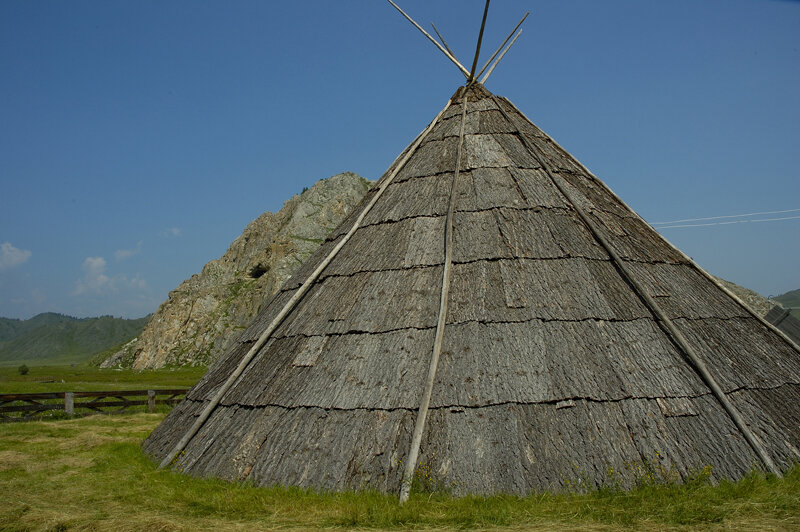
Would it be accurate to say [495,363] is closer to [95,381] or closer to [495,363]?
[495,363]

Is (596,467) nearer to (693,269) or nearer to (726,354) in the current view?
(726,354)

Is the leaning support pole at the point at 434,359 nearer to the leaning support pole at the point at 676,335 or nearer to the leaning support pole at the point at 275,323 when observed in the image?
the leaning support pole at the point at 275,323

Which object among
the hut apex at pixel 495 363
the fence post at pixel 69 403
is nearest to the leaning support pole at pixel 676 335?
the hut apex at pixel 495 363

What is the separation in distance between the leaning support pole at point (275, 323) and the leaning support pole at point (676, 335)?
2910 millimetres

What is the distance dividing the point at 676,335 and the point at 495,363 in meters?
2.47

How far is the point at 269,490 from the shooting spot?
20.0 feet

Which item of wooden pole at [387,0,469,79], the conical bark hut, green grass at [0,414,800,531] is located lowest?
green grass at [0,414,800,531]

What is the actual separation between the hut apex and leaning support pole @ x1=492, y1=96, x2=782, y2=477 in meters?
0.02

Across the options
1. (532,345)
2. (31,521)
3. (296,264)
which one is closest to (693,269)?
(532,345)

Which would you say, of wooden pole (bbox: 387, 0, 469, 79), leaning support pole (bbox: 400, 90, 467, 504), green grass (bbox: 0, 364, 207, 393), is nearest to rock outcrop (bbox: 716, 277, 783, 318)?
wooden pole (bbox: 387, 0, 469, 79)

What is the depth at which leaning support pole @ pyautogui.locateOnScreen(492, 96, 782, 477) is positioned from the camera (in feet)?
19.9

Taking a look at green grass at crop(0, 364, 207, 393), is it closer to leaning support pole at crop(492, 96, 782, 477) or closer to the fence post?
the fence post

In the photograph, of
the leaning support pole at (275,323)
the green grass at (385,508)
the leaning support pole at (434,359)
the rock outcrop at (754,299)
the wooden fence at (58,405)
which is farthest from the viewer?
the rock outcrop at (754,299)

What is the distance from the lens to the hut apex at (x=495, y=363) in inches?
232
